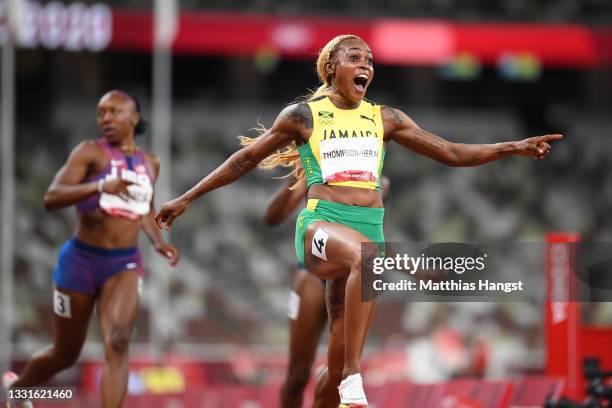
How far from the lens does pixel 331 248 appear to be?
730cm

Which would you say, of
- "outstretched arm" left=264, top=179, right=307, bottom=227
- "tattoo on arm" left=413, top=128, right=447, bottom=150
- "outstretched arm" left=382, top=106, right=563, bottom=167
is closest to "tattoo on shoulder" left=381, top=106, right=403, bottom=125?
"outstretched arm" left=382, top=106, right=563, bottom=167

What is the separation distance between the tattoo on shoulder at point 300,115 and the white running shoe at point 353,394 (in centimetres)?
163

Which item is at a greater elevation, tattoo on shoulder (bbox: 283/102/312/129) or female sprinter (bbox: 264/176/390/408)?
tattoo on shoulder (bbox: 283/102/312/129)

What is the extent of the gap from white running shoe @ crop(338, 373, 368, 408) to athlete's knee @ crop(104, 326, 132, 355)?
2.38 meters

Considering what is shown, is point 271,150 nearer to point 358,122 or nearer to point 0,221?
point 358,122

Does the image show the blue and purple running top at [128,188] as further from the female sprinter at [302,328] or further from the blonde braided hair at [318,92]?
the blonde braided hair at [318,92]

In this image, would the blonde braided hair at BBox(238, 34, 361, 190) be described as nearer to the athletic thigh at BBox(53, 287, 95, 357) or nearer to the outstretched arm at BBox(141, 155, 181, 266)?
the outstretched arm at BBox(141, 155, 181, 266)

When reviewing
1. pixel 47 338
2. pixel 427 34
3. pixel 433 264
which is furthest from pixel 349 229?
pixel 427 34

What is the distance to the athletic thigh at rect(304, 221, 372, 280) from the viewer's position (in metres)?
7.21

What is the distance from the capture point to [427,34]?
931 inches

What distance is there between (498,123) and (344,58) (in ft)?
67.8

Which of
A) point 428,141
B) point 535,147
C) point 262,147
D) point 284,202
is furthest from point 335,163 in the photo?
point 284,202

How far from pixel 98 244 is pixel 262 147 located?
224cm

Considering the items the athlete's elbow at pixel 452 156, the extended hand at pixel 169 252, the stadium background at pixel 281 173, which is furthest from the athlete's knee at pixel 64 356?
the stadium background at pixel 281 173
